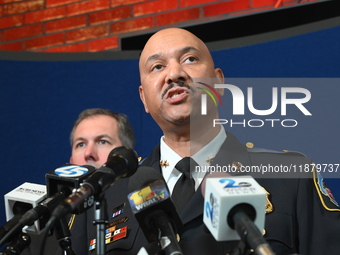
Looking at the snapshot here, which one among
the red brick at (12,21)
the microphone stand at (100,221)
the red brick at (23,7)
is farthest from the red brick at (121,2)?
the microphone stand at (100,221)

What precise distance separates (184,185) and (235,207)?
0.56m

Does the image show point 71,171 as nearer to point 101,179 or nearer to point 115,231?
point 101,179

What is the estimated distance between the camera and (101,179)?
106cm

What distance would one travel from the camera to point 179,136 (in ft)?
5.65

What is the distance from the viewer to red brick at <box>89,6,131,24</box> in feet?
10.8

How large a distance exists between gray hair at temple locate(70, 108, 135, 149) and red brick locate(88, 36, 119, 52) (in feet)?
2.85

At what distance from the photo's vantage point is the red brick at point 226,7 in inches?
118

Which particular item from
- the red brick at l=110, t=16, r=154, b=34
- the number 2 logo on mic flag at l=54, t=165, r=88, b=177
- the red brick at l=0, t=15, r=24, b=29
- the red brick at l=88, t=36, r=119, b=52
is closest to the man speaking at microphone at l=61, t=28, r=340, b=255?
the number 2 logo on mic flag at l=54, t=165, r=88, b=177

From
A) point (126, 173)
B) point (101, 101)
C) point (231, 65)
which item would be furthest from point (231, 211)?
point (101, 101)

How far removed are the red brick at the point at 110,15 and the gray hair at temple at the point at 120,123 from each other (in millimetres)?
965

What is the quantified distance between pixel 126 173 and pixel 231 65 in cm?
145

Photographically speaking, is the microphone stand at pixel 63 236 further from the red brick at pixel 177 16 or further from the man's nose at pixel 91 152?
the red brick at pixel 177 16

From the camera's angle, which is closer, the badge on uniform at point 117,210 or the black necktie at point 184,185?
the black necktie at point 184,185

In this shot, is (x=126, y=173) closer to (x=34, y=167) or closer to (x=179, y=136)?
(x=179, y=136)
